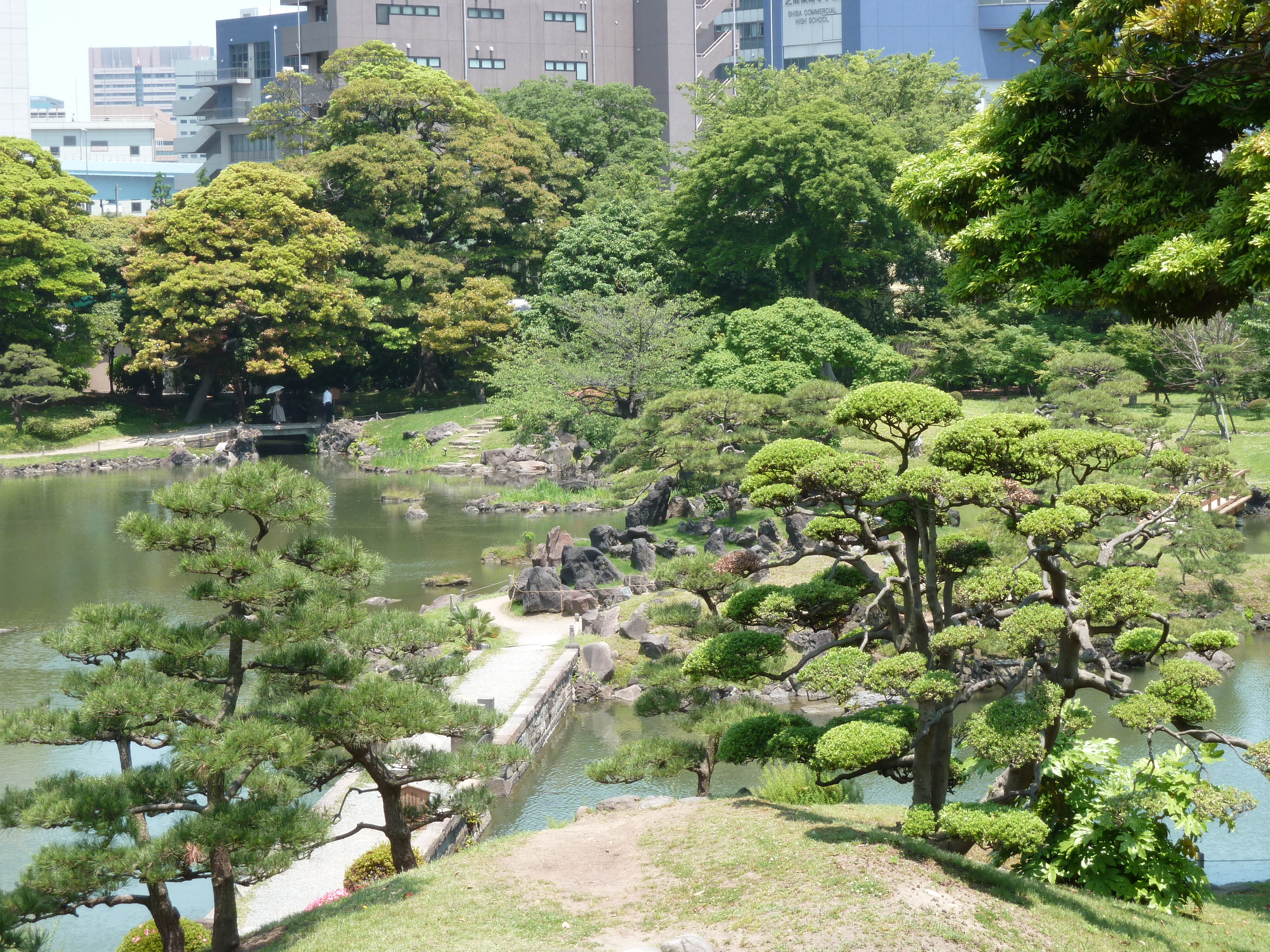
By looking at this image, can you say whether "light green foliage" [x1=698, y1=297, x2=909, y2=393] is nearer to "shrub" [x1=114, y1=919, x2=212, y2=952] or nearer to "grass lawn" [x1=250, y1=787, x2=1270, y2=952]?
"grass lawn" [x1=250, y1=787, x2=1270, y2=952]

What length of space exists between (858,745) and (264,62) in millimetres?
77275

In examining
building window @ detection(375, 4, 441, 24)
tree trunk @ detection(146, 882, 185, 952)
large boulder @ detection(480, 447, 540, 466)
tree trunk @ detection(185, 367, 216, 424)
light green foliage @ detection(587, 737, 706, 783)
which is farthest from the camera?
building window @ detection(375, 4, 441, 24)

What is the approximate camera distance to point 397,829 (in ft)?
Result: 36.0

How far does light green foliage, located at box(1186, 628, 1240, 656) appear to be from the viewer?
997 centimetres

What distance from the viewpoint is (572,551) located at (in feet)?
81.7

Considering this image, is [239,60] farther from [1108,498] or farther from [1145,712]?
[1145,712]

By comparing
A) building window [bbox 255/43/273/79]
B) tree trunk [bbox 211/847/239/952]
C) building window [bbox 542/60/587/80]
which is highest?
building window [bbox 255/43/273/79]

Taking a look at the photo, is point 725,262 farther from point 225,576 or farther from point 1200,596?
point 225,576

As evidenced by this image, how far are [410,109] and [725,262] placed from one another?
16.0m

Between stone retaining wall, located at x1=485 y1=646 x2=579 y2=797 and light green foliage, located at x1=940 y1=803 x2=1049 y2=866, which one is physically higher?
light green foliage, located at x1=940 y1=803 x2=1049 y2=866

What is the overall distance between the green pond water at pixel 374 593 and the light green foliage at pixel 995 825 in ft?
15.1

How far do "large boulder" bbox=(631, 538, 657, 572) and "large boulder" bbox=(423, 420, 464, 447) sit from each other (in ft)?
64.1

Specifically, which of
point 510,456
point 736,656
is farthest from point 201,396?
point 736,656

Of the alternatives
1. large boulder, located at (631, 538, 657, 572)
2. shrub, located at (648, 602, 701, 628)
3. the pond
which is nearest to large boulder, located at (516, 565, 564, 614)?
the pond
